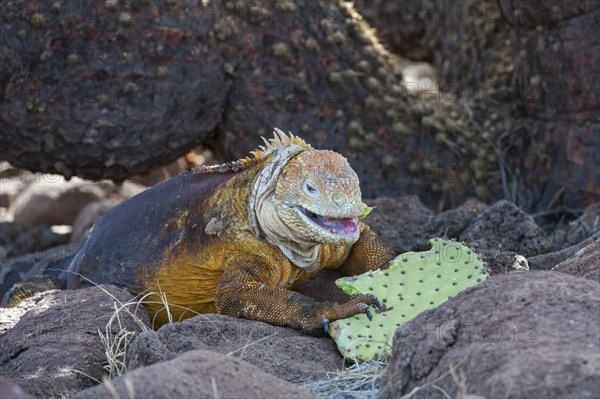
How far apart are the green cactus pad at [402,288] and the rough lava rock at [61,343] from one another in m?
1.30

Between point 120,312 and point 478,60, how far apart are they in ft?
18.3

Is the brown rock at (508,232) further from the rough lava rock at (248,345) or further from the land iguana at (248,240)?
the rough lava rock at (248,345)

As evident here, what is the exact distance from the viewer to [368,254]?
6.38 meters

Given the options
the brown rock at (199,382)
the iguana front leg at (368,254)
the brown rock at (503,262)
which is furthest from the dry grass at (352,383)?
the iguana front leg at (368,254)

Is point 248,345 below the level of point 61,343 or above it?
above

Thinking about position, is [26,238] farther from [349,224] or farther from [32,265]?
[349,224]

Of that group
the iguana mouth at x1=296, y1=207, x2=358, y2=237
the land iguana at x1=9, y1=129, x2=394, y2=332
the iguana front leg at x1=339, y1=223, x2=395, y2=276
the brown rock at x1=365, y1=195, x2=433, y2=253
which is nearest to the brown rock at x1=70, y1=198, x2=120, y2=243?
the land iguana at x1=9, y1=129, x2=394, y2=332

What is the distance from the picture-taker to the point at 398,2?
11.6 m

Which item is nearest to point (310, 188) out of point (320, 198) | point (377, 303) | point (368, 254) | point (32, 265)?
point (320, 198)

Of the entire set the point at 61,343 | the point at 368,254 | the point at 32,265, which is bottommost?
the point at 32,265

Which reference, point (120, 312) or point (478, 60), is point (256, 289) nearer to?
point (120, 312)

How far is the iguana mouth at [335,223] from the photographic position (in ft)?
18.4

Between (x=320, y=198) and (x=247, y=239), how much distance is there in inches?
26.7

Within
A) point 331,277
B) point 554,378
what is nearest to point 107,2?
point 331,277
